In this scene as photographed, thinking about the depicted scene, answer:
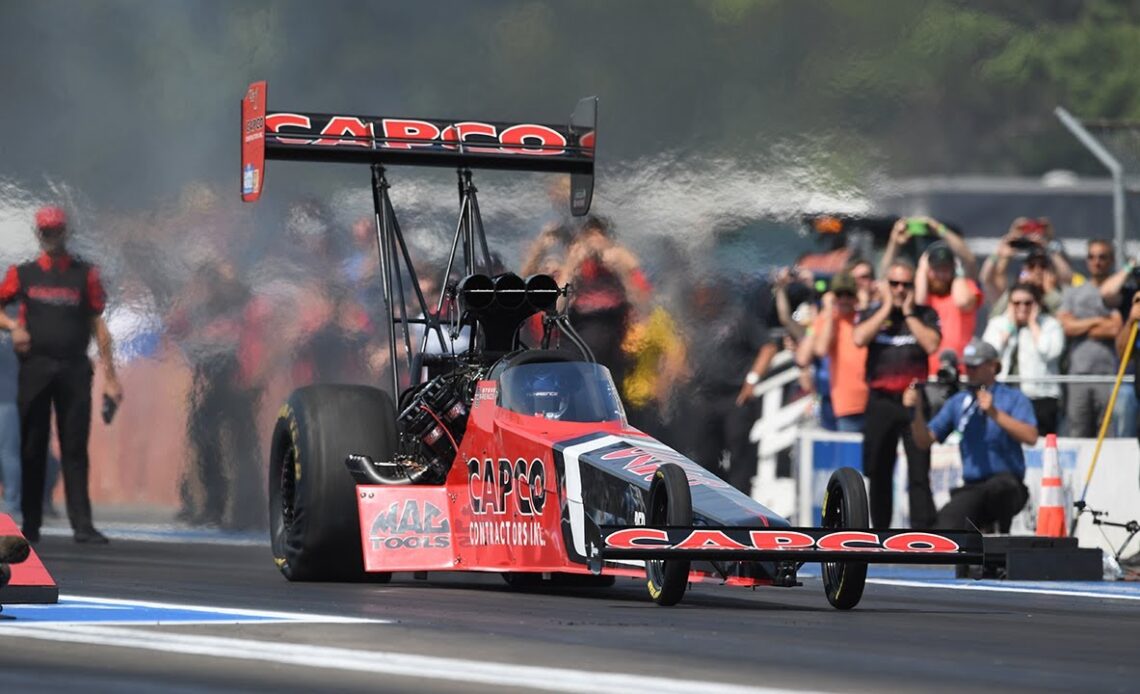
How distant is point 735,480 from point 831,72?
3285 millimetres

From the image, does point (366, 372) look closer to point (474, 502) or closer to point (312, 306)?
point (312, 306)

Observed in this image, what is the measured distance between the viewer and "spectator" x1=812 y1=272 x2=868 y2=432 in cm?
1803

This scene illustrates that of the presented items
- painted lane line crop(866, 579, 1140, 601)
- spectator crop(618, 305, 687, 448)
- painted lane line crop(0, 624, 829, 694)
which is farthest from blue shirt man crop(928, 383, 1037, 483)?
painted lane line crop(0, 624, 829, 694)

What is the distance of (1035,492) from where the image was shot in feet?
53.5

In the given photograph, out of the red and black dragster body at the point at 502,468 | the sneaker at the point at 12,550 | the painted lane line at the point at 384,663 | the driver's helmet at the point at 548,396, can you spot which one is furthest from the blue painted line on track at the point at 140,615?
the driver's helmet at the point at 548,396

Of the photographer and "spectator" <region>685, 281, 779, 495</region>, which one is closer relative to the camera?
the photographer

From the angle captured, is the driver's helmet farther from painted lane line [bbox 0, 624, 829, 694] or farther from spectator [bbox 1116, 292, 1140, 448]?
spectator [bbox 1116, 292, 1140, 448]

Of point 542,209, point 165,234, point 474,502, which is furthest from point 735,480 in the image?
point 474,502

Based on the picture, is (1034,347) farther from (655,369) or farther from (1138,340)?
(655,369)

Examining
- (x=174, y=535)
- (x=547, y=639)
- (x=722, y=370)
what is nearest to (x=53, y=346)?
(x=174, y=535)

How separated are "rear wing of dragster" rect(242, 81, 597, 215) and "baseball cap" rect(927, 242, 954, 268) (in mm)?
3979

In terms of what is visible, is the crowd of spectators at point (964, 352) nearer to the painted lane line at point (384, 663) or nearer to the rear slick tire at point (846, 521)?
the rear slick tire at point (846, 521)

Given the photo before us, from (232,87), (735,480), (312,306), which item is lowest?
(735,480)

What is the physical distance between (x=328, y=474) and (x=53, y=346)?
5357 millimetres
